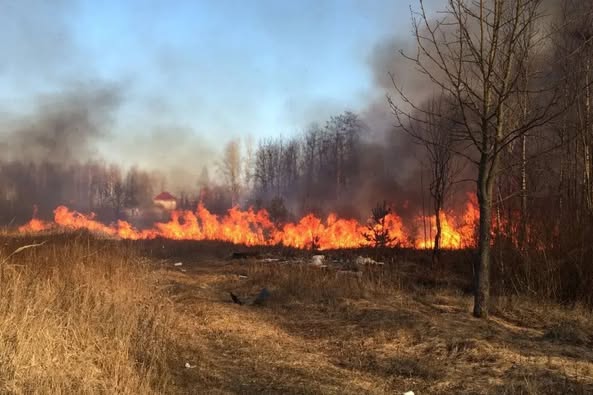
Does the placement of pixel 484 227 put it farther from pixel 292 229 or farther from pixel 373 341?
pixel 292 229

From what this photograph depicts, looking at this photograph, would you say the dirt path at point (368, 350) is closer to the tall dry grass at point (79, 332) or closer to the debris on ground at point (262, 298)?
the debris on ground at point (262, 298)

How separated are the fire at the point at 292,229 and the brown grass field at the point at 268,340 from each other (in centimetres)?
772

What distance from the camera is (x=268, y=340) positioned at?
7395 millimetres

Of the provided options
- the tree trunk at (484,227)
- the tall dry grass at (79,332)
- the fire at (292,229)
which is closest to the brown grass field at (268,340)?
the tall dry grass at (79,332)

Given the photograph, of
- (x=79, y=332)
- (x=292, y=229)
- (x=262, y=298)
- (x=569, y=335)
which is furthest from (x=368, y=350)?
(x=292, y=229)

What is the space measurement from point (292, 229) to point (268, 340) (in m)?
24.4

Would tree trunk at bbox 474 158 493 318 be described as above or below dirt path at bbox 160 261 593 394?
above

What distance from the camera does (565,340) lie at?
21.9ft

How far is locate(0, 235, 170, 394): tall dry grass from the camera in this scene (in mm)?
4484

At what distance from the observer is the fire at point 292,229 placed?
23.3 m

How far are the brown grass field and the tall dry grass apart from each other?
0.07ft

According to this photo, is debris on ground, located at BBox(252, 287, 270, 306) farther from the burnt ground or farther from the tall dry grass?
the tall dry grass

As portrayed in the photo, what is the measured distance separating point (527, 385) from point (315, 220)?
86.4ft

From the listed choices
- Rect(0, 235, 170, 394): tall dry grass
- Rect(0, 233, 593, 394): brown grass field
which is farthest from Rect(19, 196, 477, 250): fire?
Rect(0, 235, 170, 394): tall dry grass
